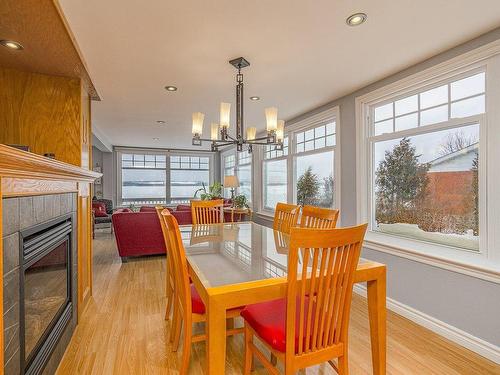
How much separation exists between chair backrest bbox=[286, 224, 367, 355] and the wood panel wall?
87.2 inches

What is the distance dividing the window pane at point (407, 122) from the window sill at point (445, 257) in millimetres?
1153

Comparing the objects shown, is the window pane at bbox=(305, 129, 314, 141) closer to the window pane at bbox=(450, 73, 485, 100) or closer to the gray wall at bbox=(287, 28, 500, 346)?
the gray wall at bbox=(287, 28, 500, 346)

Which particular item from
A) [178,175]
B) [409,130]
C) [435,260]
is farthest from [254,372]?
[178,175]

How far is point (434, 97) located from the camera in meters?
2.45

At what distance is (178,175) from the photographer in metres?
9.00

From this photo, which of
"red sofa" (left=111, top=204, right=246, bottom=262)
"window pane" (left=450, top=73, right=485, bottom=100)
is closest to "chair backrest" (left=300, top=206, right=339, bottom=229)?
"window pane" (left=450, top=73, right=485, bottom=100)

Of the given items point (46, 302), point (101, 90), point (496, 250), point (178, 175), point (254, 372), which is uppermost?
point (101, 90)

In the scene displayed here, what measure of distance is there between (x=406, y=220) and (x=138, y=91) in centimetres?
336

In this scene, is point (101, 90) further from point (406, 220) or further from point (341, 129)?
point (406, 220)

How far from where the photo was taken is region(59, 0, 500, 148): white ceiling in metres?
1.69

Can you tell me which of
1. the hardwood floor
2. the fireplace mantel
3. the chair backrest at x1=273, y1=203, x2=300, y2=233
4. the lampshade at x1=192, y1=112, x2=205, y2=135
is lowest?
the hardwood floor

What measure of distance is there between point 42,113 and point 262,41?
196cm

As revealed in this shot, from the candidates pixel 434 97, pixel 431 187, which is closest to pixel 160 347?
pixel 431 187

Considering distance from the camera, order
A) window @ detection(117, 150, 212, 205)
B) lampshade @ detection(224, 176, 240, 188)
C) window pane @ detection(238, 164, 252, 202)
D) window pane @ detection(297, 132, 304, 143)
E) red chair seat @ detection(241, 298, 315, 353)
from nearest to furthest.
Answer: red chair seat @ detection(241, 298, 315, 353) → window pane @ detection(297, 132, 304, 143) → lampshade @ detection(224, 176, 240, 188) → window pane @ detection(238, 164, 252, 202) → window @ detection(117, 150, 212, 205)
